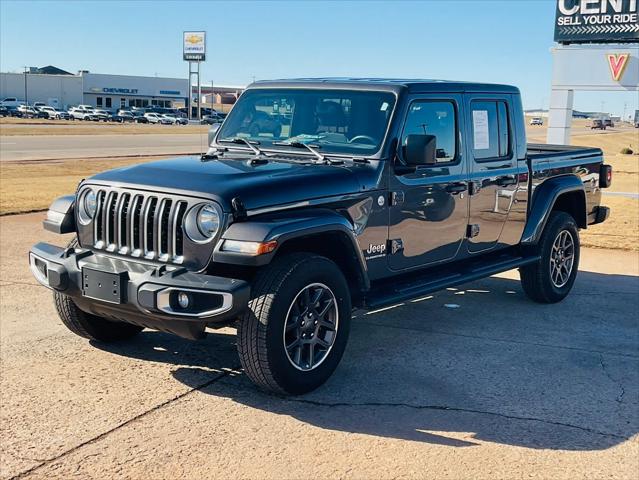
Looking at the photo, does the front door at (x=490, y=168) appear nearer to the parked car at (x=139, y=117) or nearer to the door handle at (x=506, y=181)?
the door handle at (x=506, y=181)

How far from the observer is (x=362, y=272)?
540 centimetres

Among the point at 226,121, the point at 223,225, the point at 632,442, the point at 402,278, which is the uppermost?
the point at 226,121

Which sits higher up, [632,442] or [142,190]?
[142,190]

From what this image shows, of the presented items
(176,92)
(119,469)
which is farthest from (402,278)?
(176,92)

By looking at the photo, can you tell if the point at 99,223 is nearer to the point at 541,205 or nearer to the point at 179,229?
the point at 179,229

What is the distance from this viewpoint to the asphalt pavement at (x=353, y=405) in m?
4.10

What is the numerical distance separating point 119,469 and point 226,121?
3373 mm

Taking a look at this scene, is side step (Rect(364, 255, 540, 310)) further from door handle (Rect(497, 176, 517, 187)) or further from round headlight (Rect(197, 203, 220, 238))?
round headlight (Rect(197, 203, 220, 238))

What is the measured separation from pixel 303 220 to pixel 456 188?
1876 mm

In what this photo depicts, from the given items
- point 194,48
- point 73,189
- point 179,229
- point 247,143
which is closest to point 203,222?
point 179,229

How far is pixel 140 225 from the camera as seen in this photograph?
16.3ft

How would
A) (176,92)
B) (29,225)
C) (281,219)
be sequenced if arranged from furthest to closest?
(176,92), (29,225), (281,219)

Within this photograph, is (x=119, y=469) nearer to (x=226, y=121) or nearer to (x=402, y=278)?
(x=402, y=278)

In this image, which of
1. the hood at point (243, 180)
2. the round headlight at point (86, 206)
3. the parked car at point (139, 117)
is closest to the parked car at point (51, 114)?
the parked car at point (139, 117)
